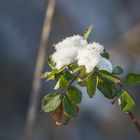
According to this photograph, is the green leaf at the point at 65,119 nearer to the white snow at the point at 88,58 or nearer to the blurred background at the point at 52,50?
the white snow at the point at 88,58

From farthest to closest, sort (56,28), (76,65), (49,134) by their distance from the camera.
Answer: (56,28) → (49,134) → (76,65)

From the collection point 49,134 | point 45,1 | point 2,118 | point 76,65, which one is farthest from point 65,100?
point 45,1

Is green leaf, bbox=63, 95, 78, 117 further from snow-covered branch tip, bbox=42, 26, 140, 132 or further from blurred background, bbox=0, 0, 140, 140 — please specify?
blurred background, bbox=0, 0, 140, 140

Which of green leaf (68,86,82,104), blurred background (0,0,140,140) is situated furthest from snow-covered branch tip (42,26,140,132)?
blurred background (0,0,140,140)

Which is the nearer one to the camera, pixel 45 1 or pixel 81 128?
pixel 81 128

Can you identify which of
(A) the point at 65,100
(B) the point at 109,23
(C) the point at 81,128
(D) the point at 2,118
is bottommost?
(A) the point at 65,100

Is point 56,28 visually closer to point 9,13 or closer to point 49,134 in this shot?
point 9,13
